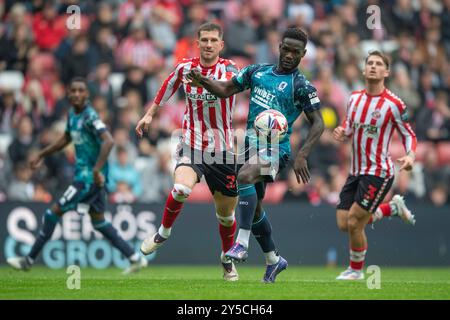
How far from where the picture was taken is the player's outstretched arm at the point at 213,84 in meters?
10.5

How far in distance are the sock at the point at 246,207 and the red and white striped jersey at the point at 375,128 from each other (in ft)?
7.39

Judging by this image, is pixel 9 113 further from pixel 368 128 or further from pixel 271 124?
pixel 271 124

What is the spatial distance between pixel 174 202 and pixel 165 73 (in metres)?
8.21

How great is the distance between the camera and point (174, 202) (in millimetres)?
11078

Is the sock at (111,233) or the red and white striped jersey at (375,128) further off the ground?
the red and white striped jersey at (375,128)

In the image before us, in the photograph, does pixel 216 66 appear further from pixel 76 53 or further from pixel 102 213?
pixel 76 53

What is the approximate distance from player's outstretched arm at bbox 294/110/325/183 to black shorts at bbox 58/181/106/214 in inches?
160

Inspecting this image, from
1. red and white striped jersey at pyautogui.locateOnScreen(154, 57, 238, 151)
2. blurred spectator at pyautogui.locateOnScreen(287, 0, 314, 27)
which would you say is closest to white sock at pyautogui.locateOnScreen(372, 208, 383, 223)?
red and white striped jersey at pyautogui.locateOnScreen(154, 57, 238, 151)

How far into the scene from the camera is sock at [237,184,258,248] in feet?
33.4

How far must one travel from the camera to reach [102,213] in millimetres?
13617

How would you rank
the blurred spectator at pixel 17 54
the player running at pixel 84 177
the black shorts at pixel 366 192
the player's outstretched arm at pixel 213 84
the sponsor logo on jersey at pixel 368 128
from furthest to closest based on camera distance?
the blurred spectator at pixel 17 54 → the player running at pixel 84 177 → the sponsor logo on jersey at pixel 368 128 → the black shorts at pixel 366 192 → the player's outstretched arm at pixel 213 84

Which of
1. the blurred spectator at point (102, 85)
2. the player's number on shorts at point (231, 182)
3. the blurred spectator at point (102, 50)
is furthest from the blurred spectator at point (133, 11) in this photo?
the player's number on shorts at point (231, 182)

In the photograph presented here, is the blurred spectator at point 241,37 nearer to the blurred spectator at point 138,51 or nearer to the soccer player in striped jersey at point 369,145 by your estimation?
the blurred spectator at point 138,51

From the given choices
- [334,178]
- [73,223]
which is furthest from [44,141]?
[334,178]
